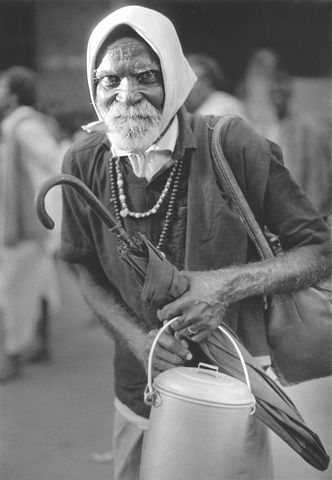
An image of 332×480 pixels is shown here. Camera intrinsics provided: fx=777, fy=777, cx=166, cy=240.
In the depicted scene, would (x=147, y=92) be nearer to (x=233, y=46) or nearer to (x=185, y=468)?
(x=185, y=468)

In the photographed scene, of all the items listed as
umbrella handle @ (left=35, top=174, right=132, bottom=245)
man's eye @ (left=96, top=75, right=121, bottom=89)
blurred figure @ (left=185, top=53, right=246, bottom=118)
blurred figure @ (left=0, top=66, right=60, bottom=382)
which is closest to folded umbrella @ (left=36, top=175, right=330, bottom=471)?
umbrella handle @ (left=35, top=174, right=132, bottom=245)

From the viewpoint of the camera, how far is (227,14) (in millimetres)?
7309

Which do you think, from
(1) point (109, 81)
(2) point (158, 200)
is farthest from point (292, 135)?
(1) point (109, 81)

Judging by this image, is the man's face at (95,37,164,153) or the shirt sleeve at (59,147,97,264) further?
the shirt sleeve at (59,147,97,264)

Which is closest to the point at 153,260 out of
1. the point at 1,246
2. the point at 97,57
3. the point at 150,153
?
the point at 150,153

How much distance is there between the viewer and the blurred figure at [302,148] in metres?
5.31

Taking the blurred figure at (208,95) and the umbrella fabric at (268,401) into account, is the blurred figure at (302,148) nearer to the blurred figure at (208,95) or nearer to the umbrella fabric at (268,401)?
the blurred figure at (208,95)

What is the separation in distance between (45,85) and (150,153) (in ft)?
19.8

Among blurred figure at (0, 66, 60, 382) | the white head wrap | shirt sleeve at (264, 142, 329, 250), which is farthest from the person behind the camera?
blurred figure at (0, 66, 60, 382)

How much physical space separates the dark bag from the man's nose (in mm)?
529

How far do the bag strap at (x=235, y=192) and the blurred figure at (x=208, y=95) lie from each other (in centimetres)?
348

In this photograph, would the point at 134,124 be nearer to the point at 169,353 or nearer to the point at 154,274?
the point at 154,274

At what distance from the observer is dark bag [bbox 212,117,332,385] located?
2010 mm

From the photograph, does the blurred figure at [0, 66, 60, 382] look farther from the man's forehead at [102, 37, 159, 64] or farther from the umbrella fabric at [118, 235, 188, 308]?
the umbrella fabric at [118, 235, 188, 308]
